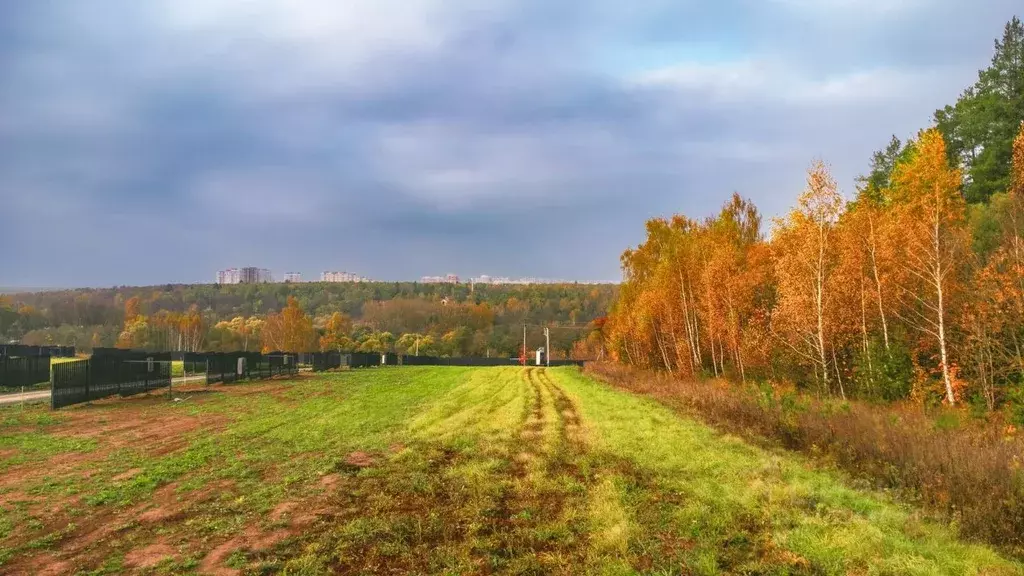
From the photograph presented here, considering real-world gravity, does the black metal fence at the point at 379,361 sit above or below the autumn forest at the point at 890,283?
below

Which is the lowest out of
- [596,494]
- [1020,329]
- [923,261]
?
[596,494]

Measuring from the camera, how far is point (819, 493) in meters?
9.09

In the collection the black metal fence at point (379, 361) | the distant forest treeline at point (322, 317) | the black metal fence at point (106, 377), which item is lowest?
the black metal fence at point (379, 361)

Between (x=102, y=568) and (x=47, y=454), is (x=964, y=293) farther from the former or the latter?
(x=47, y=454)

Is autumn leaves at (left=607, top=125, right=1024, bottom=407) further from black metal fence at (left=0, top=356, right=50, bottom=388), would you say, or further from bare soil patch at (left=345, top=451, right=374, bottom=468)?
black metal fence at (left=0, top=356, right=50, bottom=388)

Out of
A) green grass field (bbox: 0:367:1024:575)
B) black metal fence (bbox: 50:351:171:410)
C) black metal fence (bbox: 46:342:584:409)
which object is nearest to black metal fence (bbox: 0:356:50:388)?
black metal fence (bbox: 46:342:584:409)

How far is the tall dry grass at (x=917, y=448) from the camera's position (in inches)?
292

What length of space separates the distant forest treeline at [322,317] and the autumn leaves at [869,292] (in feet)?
221

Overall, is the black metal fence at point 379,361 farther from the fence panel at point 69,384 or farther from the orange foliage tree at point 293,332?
the fence panel at point 69,384

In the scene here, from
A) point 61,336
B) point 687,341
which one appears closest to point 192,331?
point 61,336

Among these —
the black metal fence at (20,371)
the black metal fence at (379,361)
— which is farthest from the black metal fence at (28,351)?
the black metal fence at (379,361)

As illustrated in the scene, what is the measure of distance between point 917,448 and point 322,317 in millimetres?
151814

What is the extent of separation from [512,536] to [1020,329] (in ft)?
49.7

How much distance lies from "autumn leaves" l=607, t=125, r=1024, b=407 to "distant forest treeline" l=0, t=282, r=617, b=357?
6747 cm
